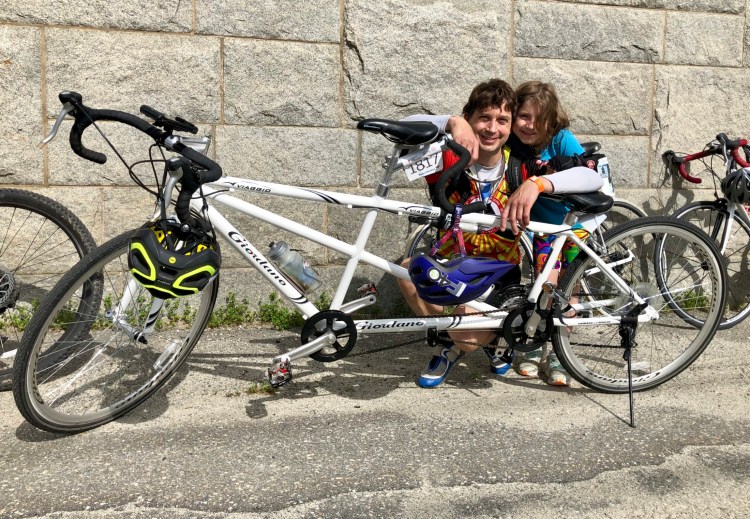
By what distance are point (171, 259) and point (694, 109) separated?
396cm

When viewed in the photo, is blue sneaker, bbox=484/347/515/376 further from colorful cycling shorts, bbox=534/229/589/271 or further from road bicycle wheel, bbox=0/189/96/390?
road bicycle wheel, bbox=0/189/96/390

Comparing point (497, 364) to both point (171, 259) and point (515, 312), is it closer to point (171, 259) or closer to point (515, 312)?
point (515, 312)

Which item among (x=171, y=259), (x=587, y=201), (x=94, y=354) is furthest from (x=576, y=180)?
(x=94, y=354)

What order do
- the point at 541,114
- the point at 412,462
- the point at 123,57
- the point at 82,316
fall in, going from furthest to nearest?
the point at 123,57 < the point at 541,114 < the point at 82,316 < the point at 412,462

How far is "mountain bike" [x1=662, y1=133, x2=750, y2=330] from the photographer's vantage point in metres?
4.85

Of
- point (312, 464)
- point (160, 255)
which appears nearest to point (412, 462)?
point (312, 464)

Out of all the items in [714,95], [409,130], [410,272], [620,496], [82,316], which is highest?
[714,95]

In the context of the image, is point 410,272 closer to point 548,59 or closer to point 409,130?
point 409,130

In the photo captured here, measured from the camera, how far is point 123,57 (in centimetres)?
396

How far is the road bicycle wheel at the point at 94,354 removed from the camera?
9.29ft

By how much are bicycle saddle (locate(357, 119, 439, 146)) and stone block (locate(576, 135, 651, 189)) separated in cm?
210

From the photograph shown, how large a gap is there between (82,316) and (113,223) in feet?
3.03

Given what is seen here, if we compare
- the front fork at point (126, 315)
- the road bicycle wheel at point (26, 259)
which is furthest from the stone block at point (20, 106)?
the front fork at point (126, 315)

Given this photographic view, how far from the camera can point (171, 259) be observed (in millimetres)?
2609
